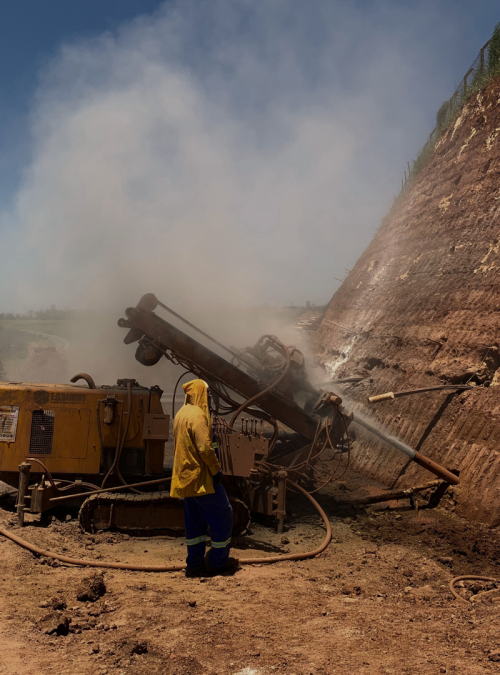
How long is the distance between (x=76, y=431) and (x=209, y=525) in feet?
9.34

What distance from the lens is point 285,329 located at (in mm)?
24859

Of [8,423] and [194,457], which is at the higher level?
[194,457]

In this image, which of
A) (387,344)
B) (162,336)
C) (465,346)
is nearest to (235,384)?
(162,336)

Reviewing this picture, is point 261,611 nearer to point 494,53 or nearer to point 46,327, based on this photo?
point 494,53

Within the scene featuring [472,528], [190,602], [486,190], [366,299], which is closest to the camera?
[190,602]

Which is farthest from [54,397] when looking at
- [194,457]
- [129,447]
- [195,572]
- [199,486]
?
[195,572]

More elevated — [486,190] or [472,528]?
[486,190]

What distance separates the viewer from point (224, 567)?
5465 millimetres

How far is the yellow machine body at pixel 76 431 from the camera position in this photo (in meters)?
7.07

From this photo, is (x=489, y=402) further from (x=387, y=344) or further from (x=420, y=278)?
(x=420, y=278)

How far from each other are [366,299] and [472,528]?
10.2m

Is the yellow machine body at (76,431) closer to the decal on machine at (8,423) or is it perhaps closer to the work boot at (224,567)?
the decal on machine at (8,423)

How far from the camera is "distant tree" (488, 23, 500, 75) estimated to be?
1431cm

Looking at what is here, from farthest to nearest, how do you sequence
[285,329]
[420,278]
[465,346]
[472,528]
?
[285,329], [420,278], [465,346], [472,528]
